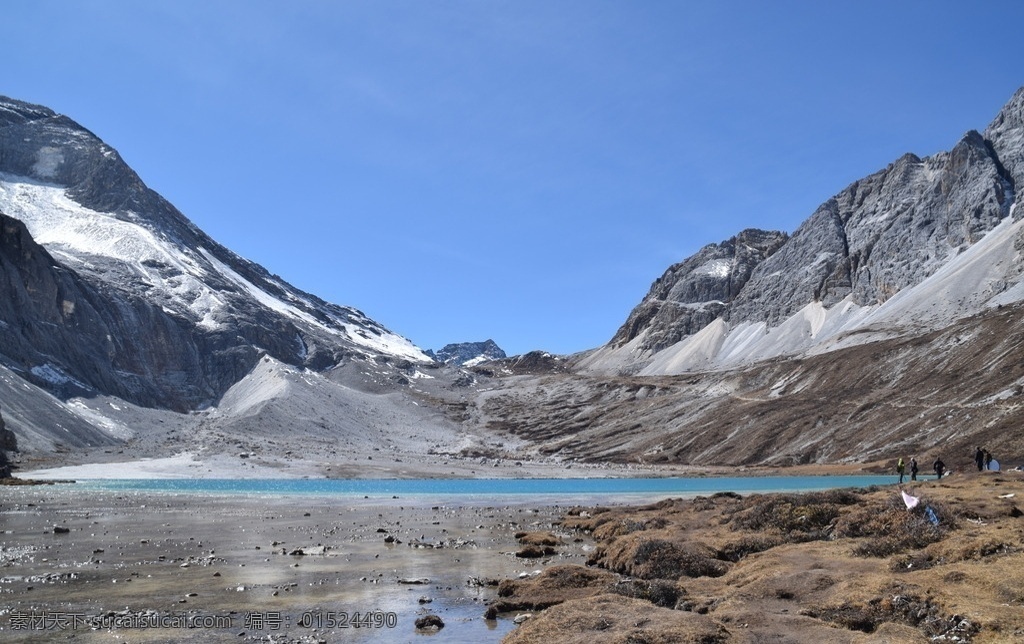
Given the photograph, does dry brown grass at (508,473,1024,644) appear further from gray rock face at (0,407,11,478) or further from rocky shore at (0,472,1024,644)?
gray rock face at (0,407,11,478)

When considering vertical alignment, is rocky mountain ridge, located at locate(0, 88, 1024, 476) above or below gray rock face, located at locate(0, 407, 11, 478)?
above

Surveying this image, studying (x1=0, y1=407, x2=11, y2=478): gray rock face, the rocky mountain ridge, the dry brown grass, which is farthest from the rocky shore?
the rocky mountain ridge

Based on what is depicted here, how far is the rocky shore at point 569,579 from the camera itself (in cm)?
1265

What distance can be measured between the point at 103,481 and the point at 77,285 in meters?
94.5

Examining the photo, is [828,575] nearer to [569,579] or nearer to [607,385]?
[569,579]

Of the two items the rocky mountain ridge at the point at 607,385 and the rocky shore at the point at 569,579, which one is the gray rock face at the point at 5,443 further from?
the rocky shore at the point at 569,579

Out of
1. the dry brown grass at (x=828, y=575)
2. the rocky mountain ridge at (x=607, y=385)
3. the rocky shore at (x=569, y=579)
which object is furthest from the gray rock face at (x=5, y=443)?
the dry brown grass at (x=828, y=575)

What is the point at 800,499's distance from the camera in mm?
25797

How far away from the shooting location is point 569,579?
1925cm

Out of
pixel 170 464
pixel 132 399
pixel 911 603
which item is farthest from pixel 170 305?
pixel 911 603

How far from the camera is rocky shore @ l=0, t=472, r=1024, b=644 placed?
12.6 metres

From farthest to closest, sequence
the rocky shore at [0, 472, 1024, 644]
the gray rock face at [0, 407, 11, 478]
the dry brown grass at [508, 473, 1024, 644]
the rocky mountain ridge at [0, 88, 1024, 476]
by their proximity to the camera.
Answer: the rocky mountain ridge at [0, 88, 1024, 476] → the gray rock face at [0, 407, 11, 478] → the rocky shore at [0, 472, 1024, 644] → the dry brown grass at [508, 473, 1024, 644]

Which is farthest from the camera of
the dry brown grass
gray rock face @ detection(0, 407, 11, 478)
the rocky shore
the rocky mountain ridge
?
the rocky mountain ridge

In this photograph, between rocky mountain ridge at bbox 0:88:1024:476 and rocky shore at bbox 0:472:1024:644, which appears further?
rocky mountain ridge at bbox 0:88:1024:476
